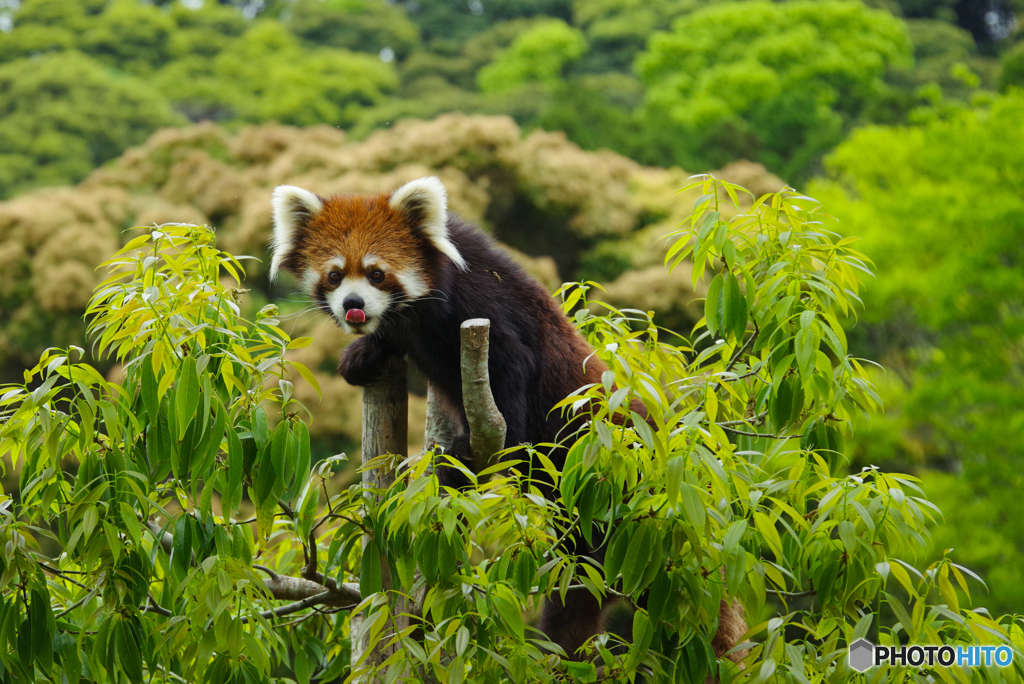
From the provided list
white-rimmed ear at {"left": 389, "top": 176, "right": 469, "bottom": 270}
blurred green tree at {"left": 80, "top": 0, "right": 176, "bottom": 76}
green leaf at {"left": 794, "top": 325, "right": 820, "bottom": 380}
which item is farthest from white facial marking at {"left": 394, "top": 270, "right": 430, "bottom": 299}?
blurred green tree at {"left": 80, "top": 0, "right": 176, "bottom": 76}

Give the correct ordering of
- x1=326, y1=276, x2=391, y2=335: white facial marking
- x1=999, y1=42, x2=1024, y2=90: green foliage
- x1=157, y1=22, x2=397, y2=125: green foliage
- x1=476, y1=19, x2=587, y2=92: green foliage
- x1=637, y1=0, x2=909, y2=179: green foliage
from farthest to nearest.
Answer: x1=476, y1=19, x2=587, y2=92: green foliage → x1=157, y1=22, x2=397, y2=125: green foliage → x1=637, y1=0, x2=909, y2=179: green foliage → x1=999, y1=42, x2=1024, y2=90: green foliage → x1=326, y1=276, x2=391, y2=335: white facial marking

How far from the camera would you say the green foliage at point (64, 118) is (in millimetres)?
16188

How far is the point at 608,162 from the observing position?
1139 centimetres

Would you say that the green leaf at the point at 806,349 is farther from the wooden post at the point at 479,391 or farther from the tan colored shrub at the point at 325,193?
the tan colored shrub at the point at 325,193

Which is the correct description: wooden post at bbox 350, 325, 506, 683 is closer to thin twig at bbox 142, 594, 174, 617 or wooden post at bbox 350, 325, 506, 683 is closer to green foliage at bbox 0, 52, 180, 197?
thin twig at bbox 142, 594, 174, 617

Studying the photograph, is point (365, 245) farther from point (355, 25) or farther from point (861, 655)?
point (355, 25)

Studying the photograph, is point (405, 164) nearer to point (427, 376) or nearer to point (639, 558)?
point (427, 376)

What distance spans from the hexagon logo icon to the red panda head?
1.65 m

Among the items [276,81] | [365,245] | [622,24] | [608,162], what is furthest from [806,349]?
[622,24]

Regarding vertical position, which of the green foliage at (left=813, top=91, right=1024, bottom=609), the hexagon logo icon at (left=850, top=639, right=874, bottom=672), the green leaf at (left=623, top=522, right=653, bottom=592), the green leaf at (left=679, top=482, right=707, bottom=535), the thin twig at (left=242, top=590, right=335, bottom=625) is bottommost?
the green foliage at (left=813, top=91, right=1024, bottom=609)

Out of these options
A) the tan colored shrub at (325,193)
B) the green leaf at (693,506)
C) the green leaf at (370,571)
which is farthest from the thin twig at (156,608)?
the tan colored shrub at (325,193)

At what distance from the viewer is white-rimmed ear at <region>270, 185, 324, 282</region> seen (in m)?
2.90

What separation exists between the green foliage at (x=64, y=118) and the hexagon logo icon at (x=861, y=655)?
17225mm

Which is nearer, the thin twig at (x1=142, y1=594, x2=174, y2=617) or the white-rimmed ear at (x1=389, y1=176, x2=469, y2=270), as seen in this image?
the thin twig at (x1=142, y1=594, x2=174, y2=617)
